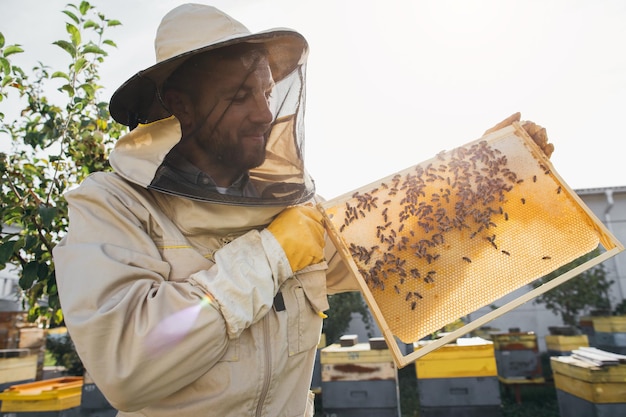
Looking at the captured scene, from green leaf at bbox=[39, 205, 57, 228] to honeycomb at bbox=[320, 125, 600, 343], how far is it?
6.82ft

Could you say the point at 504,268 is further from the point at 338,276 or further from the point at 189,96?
the point at 189,96

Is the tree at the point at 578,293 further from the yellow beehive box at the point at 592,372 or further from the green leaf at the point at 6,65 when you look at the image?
the green leaf at the point at 6,65

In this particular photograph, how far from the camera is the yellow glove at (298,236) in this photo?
162cm

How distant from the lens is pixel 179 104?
73.1 inches

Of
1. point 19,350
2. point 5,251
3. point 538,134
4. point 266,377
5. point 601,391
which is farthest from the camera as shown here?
point 19,350

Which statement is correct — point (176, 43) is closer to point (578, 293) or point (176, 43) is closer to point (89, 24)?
point (89, 24)

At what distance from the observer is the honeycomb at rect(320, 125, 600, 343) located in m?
1.82

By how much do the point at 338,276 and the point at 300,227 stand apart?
638 mm

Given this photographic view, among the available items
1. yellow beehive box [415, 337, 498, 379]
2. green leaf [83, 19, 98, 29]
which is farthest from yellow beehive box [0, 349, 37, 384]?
yellow beehive box [415, 337, 498, 379]

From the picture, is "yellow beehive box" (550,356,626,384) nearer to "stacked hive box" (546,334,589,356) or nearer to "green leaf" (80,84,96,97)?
"stacked hive box" (546,334,589,356)

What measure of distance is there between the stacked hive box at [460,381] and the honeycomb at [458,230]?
4353 mm

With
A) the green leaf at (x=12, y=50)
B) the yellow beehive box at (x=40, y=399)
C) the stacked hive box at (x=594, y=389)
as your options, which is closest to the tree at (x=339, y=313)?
the stacked hive box at (x=594, y=389)

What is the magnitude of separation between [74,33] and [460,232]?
3392mm

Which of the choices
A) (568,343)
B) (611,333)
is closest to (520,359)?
(568,343)
